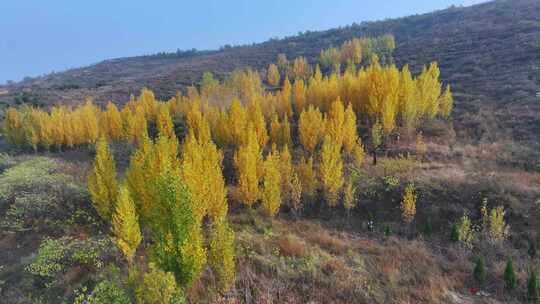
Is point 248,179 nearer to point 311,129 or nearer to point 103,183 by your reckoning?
point 103,183

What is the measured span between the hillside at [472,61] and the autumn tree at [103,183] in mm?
41229

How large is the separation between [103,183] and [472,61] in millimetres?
78406

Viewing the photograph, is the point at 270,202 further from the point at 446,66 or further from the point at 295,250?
the point at 446,66

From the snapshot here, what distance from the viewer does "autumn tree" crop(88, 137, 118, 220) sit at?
2209 cm

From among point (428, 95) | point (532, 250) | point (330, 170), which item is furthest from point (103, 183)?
point (428, 95)

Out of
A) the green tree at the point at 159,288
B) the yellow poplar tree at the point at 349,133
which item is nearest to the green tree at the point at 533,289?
the green tree at the point at 159,288

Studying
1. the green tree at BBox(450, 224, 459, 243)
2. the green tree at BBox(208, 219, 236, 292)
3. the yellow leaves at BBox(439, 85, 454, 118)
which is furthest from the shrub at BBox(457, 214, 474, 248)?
the yellow leaves at BBox(439, 85, 454, 118)

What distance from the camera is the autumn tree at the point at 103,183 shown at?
22.1 m

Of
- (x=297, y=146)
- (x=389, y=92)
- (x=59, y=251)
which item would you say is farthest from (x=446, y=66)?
(x=59, y=251)

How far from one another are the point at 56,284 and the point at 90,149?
110 feet

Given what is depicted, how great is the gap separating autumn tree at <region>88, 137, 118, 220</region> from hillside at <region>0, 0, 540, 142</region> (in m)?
41.2

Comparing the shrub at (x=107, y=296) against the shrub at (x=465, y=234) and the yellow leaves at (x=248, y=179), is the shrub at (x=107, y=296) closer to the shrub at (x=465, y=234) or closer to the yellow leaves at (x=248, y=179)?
the yellow leaves at (x=248, y=179)

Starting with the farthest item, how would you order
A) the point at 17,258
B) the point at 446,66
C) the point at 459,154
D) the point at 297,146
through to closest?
the point at 446,66, the point at 297,146, the point at 459,154, the point at 17,258

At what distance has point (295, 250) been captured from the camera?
2092 centimetres
